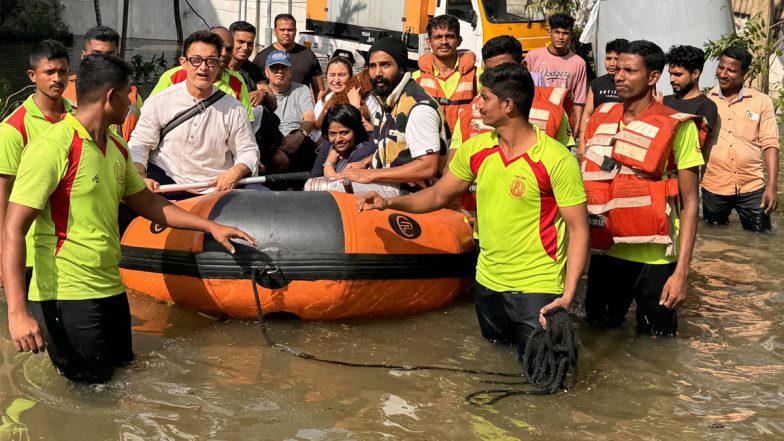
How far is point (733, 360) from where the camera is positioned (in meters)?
5.74

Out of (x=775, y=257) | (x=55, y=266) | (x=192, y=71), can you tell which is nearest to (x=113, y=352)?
(x=55, y=266)

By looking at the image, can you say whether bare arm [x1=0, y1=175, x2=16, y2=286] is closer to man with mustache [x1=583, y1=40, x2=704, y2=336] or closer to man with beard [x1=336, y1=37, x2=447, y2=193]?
man with beard [x1=336, y1=37, x2=447, y2=193]

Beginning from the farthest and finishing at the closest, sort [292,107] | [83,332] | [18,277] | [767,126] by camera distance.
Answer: [292,107], [767,126], [83,332], [18,277]

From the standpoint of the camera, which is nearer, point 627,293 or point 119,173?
point 119,173

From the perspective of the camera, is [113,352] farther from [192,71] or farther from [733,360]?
[733,360]

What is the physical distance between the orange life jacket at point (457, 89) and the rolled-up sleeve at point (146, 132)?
219 cm

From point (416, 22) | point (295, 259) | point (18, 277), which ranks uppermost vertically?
point (416, 22)

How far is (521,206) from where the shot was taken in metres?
4.82

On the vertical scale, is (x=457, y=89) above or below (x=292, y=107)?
above

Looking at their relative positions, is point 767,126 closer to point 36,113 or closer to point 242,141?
point 242,141

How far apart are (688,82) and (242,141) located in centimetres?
319

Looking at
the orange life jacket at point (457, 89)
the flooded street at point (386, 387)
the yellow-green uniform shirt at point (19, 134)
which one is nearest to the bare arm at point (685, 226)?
the flooded street at point (386, 387)

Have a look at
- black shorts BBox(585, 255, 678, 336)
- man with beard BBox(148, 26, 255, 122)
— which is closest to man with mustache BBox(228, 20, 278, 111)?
man with beard BBox(148, 26, 255, 122)

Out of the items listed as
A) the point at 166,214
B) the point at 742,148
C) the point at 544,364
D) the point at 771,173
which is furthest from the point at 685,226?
the point at 742,148
